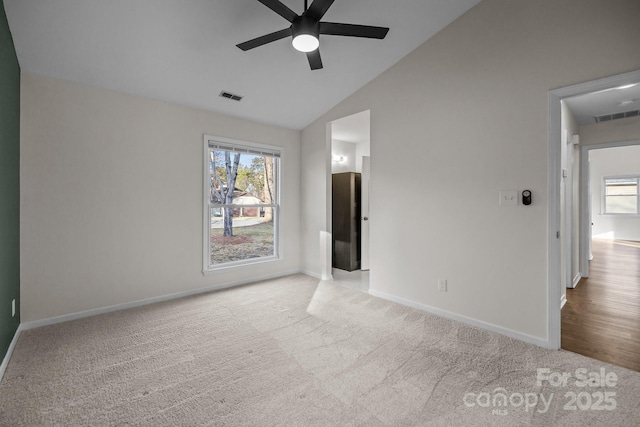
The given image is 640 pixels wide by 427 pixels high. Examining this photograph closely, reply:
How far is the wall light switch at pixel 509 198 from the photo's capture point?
258cm

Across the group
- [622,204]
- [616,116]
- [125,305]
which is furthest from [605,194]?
[125,305]

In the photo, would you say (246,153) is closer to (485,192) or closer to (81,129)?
(81,129)

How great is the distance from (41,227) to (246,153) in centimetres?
240

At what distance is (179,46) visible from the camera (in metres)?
2.72

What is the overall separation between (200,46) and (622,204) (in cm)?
1124

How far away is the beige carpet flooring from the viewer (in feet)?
5.46

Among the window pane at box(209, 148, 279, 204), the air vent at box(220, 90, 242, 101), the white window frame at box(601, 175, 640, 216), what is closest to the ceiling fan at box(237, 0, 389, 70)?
the air vent at box(220, 90, 242, 101)

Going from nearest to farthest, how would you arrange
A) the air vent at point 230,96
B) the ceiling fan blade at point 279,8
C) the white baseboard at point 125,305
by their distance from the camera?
1. the ceiling fan blade at point 279,8
2. the white baseboard at point 125,305
3. the air vent at point 230,96

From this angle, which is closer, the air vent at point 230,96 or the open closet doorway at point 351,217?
the air vent at point 230,96

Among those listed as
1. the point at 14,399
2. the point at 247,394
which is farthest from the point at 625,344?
the point at 14,399

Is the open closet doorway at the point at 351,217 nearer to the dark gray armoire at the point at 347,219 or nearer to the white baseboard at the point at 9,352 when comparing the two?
the dark gray armoire at the point at 347,219

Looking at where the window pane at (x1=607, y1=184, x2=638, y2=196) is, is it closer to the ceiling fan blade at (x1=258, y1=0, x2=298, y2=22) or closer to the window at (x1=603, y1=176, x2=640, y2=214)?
the window at (x1=603, y1=176, x2=640, y2=214)

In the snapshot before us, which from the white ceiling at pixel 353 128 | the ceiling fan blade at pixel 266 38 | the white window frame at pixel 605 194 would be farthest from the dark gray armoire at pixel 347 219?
the white window frame at pixel 605 194

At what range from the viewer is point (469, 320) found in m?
2.88
